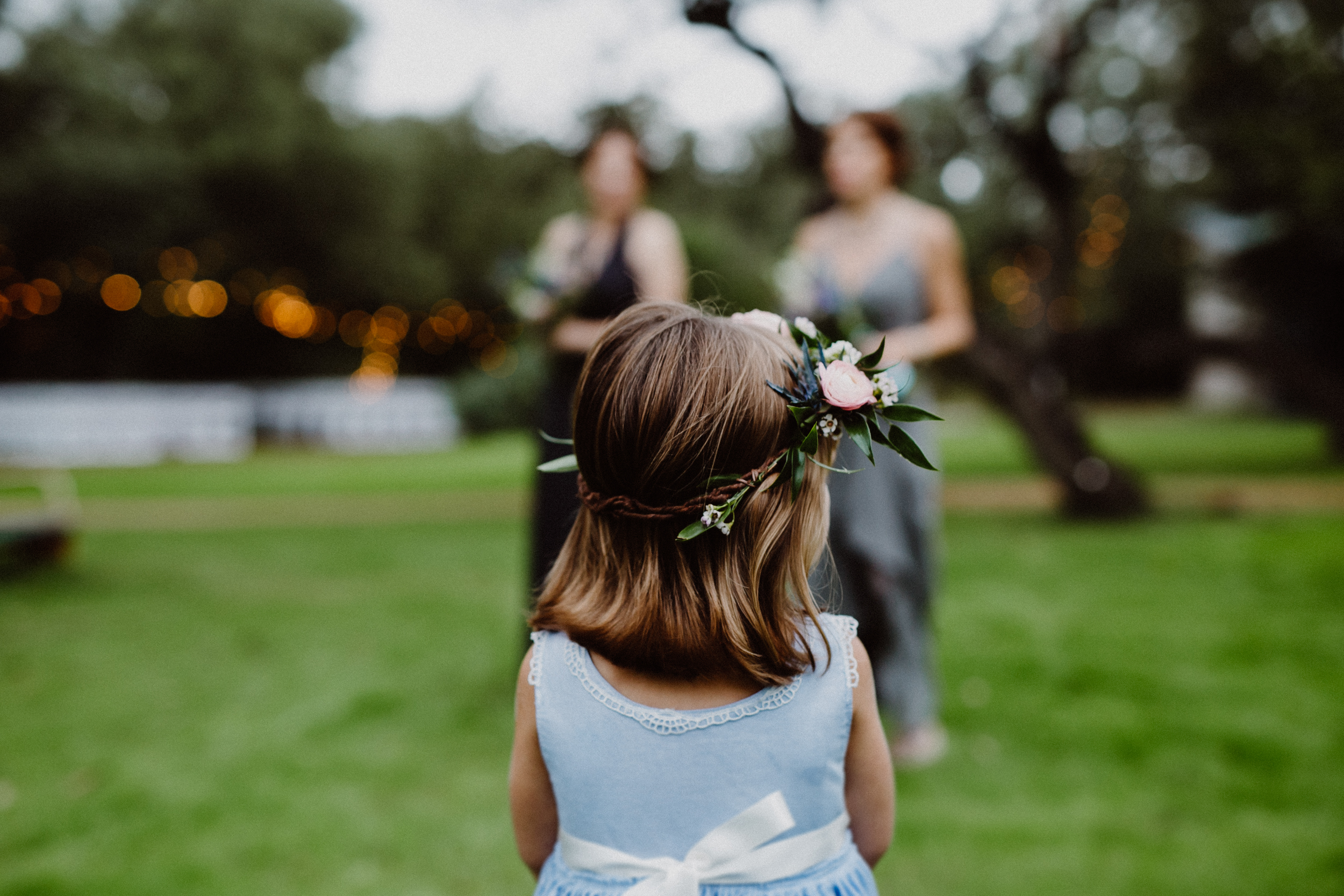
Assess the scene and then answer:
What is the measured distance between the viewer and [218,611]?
5.57 metres

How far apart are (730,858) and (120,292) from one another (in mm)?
28241

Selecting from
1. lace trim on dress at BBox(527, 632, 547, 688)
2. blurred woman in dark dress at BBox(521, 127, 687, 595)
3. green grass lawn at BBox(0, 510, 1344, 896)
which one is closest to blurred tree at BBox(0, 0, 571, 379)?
green grass lawn at BBox(0, 510, 1344, 896)

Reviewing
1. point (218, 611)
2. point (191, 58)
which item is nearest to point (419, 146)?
point (191, 58)

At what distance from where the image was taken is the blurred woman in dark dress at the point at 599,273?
3.08 metres

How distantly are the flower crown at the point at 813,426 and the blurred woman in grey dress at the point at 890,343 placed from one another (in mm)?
1633

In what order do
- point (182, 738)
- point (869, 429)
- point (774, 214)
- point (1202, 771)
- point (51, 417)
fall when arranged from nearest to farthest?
point (869, 429) → point (1202, 771) → point (182, 738) → point (51, 417) → point (774, 214)

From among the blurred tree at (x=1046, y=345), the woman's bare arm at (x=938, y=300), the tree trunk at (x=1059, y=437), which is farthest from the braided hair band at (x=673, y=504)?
the tree trunk at (x=1059, y=437)

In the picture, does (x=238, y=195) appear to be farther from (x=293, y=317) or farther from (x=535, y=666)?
(x=535, y=666)

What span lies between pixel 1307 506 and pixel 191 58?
81.0ft

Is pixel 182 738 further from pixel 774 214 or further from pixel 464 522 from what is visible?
pixel 774 214

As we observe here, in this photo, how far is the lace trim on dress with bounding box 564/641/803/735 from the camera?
4.64 ft

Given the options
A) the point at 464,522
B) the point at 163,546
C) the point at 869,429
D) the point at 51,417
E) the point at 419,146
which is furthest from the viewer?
the point at 419,146

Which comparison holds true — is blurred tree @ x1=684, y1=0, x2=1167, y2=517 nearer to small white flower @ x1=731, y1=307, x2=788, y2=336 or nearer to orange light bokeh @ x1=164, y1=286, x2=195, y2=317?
small white flower @ x1=731, y1=307, x2=788, y2=336

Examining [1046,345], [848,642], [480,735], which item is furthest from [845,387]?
[1046,345]
